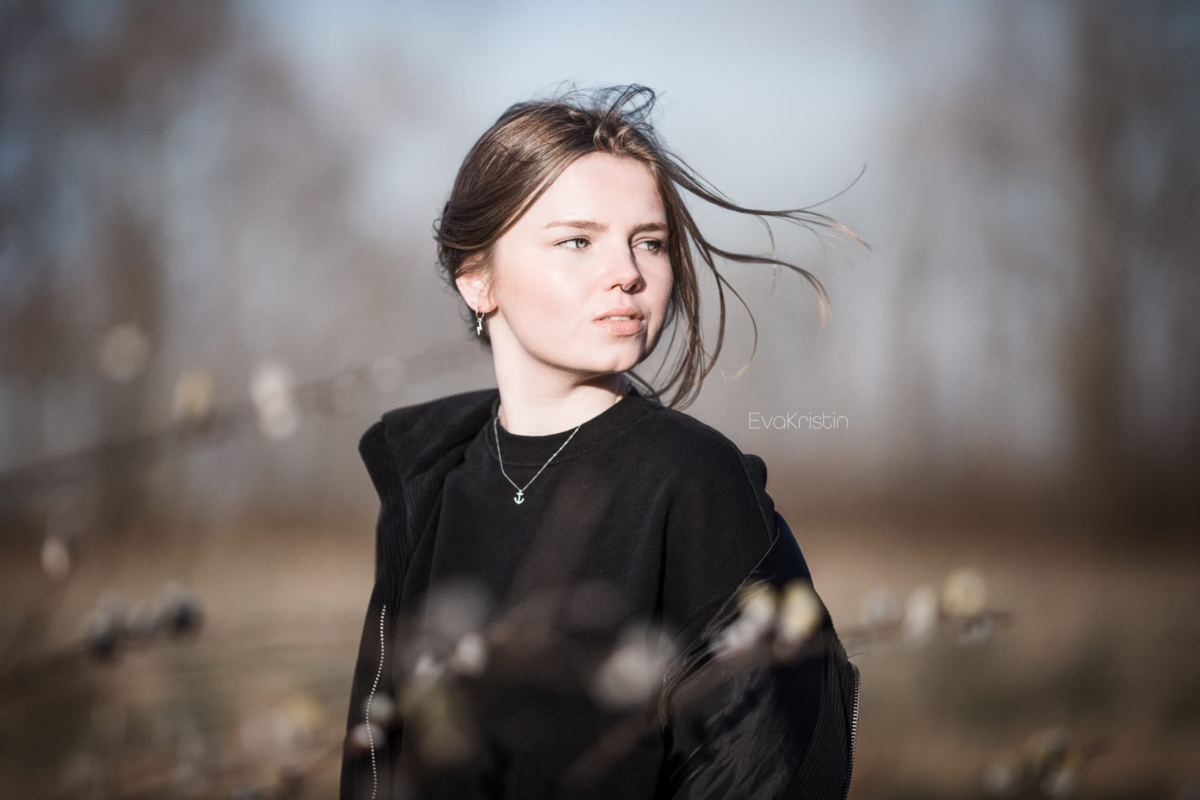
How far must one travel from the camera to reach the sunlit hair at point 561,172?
44.4 inches

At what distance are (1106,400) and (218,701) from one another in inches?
146

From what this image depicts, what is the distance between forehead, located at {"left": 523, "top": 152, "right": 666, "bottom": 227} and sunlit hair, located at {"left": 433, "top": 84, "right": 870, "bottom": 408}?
1 cm

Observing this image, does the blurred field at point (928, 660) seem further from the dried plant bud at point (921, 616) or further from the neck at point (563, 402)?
the dried plant bud at point (921, 616)

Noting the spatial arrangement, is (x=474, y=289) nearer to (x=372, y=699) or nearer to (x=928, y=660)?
(x=372, y=699)

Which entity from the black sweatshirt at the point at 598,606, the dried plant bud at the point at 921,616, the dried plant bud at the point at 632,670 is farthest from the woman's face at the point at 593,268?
the dried plant bud at the point at 921,616

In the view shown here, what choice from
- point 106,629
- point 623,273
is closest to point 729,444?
point 623,273

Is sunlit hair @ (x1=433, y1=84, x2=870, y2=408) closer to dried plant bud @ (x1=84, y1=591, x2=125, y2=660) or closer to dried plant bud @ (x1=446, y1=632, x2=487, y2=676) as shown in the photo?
dried plant bud @ (x1=446, y1=632, x2=487, y2=676)

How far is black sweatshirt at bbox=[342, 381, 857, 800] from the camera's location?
976 millimetres

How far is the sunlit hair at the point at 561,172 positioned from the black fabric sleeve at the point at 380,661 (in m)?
0.33

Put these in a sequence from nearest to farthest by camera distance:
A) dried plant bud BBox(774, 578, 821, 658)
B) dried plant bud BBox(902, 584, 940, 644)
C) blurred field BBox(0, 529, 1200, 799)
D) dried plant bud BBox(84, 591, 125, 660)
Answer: dried plant bud BBox(84, 591, 125, 660), dried plant bud BBox(774, 578, 821, 658), dried plant bud BBox(902, 584, 940, 644), blurred field BBox(0, 529, 1200, 799)

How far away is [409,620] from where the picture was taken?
48.3 inches

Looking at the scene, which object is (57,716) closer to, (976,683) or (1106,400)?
(976,683)

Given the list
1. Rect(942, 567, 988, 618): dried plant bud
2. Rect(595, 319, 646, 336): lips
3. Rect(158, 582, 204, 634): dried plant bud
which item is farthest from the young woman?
Rect(158, 582, 204, 634): dried plant bud

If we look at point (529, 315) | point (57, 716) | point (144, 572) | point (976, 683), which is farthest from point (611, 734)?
point (144, 572)
